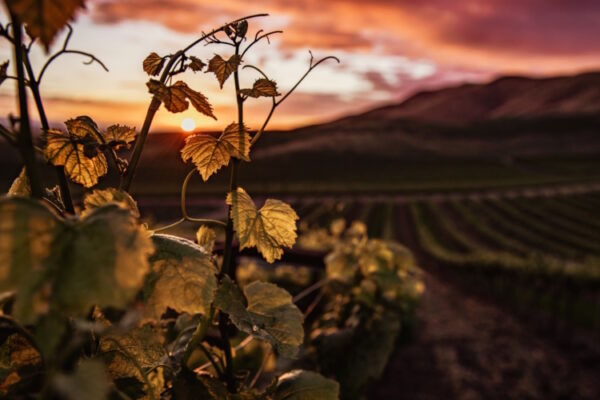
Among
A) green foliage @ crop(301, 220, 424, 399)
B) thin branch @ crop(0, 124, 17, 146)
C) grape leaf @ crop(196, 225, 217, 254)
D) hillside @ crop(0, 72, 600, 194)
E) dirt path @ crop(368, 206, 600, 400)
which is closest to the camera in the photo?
thin branch @ crop(0, 124, 17, 146)

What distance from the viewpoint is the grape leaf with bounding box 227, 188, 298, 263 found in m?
0.82

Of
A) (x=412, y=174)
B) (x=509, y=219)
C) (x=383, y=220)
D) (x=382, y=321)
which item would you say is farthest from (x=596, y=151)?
(x=382, y=321)

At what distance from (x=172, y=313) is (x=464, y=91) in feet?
629

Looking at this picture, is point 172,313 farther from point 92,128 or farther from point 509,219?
point 509,219

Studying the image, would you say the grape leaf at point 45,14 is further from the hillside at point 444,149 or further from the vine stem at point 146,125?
the hillside at point 444,149

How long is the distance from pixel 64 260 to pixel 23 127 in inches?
6.7

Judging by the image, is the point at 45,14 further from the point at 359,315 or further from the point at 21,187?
the point at 359,315

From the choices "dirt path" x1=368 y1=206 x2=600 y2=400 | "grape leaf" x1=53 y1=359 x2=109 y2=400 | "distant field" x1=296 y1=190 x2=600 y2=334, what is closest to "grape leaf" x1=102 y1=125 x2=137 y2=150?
"grape leaf" x1=53 y1=359 x2=109 y2=400

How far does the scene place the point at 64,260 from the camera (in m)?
0.51

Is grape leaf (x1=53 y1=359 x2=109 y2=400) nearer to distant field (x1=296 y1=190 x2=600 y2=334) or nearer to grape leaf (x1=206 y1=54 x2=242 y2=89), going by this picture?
grape leaf (x1=206 y1=54 x2=242 y2=89)

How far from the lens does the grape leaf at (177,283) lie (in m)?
0.66

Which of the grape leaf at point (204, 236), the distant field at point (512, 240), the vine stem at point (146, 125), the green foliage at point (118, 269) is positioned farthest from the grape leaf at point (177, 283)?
the distant field at point (512, 240)

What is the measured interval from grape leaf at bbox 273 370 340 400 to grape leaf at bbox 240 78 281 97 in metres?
0.59

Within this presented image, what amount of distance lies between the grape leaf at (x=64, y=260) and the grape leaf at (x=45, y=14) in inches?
7.1
